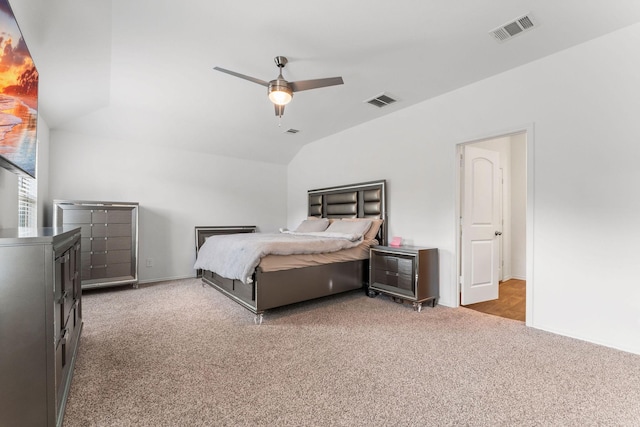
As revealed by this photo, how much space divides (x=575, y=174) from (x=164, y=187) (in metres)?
5.95

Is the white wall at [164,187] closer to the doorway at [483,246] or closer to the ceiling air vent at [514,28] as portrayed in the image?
the doorway at [483,246]

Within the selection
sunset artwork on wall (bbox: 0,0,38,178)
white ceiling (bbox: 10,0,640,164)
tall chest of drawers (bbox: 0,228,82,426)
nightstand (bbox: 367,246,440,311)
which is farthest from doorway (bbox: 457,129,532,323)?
sunset artwork on wall (bbox: 0,0,38,178)

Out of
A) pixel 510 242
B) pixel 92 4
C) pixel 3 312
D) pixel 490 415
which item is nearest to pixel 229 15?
pixel 92 4

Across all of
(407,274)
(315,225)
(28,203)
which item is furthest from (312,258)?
(28,203)

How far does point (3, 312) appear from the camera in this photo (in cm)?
126

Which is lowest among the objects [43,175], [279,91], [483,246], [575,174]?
[483,246]

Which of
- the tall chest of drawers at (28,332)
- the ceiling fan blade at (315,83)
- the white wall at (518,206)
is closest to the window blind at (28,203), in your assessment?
the tall chest of drawers at (28,332)

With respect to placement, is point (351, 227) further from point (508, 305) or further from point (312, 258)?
point (508, 305)

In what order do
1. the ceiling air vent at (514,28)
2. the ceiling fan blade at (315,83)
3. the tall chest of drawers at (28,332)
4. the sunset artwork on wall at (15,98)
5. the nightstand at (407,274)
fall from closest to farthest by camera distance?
the tall chest of drawers at (28,332) → the sunset artwork on wall at (15,98) → the ceiling air vent at (514,28) → the ceiling fan blade at (315,83) → the nightstand at (407,274)

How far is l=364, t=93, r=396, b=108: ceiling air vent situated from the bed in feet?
3.82

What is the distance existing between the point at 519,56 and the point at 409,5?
1.52 m

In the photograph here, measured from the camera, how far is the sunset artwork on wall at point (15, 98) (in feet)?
5.19

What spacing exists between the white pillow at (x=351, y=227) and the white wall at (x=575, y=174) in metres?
1.11

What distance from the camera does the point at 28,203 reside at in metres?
3.45
